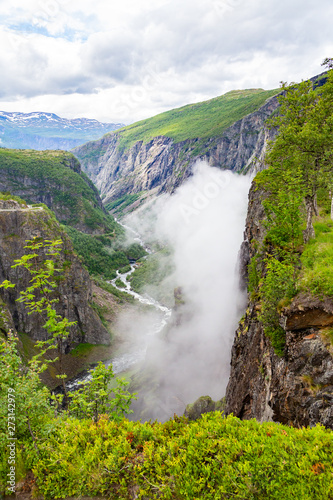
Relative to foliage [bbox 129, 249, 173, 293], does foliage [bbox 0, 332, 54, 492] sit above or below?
above

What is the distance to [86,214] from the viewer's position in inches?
7623

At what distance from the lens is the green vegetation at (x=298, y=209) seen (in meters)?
15.9

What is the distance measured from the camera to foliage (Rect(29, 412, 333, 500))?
6746mm

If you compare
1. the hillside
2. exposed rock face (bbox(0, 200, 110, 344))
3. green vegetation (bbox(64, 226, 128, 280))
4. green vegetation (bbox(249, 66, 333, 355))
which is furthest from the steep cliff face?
green vegetation (bbox(64, 226, 128, 280))

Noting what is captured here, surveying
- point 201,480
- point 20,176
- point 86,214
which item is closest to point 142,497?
point 201,480

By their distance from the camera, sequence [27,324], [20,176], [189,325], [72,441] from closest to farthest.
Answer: [72,441] < [27,324] < [189,325] < [20,176]

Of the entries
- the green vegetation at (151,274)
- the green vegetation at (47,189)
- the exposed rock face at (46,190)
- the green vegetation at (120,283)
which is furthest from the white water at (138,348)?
the green vegetation at (47,189)

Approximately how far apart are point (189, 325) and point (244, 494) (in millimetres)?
80755

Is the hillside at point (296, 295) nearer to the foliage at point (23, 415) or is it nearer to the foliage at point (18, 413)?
the foliage at point (23, 415)

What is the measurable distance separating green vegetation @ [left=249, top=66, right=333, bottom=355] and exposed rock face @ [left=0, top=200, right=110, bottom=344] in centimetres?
5492

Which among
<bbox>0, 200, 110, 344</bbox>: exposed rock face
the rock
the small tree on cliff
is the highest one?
the small tree on cliff

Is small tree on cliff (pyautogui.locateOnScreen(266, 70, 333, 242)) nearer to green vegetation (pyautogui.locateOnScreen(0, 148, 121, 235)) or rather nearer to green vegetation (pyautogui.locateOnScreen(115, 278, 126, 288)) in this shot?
green vegetation (pyautogui.locateOnScreen(115, 278, 126, 288))

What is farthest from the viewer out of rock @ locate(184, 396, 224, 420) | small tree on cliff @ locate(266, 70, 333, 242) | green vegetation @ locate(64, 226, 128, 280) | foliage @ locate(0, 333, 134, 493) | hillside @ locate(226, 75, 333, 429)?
green vegetation @ locate(64, 226, 128, 280)

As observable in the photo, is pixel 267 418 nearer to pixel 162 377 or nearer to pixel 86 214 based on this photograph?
pixel 162 377
